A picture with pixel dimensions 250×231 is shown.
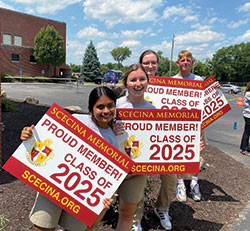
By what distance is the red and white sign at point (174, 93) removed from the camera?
282 centimetres

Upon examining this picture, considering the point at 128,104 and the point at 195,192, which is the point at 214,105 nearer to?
the point at 195,192

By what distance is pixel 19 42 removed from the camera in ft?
134

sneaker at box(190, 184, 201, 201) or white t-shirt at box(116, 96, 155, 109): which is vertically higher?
white t-shirt at box(116, 96, 155, 109)

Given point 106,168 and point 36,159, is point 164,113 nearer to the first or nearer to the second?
point 106,168

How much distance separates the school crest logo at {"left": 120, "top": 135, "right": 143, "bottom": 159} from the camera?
2.10 metres

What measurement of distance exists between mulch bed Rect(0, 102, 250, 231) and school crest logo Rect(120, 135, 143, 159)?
98 centimetres

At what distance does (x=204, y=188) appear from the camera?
388 centimetres

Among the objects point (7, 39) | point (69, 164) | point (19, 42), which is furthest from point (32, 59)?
point (69, 164)

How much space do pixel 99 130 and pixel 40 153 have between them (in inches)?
19.3

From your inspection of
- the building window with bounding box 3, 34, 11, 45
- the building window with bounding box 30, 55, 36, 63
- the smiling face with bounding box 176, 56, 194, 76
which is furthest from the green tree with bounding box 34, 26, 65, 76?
the smiling face with bounding box 176, 56, 194, 76

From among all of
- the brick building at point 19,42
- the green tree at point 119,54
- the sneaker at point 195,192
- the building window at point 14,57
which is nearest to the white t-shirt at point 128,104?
the sneaker at point 195,192

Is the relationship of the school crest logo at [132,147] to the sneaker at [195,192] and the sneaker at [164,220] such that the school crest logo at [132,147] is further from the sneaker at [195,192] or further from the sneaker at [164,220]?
the sneaker at [195,192]

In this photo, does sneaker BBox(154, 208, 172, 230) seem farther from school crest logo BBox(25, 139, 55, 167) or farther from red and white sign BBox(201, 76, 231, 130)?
school crest logo BBox(25, 139, 55, 167)

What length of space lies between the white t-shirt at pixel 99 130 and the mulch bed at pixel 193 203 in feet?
Result: 3.84
